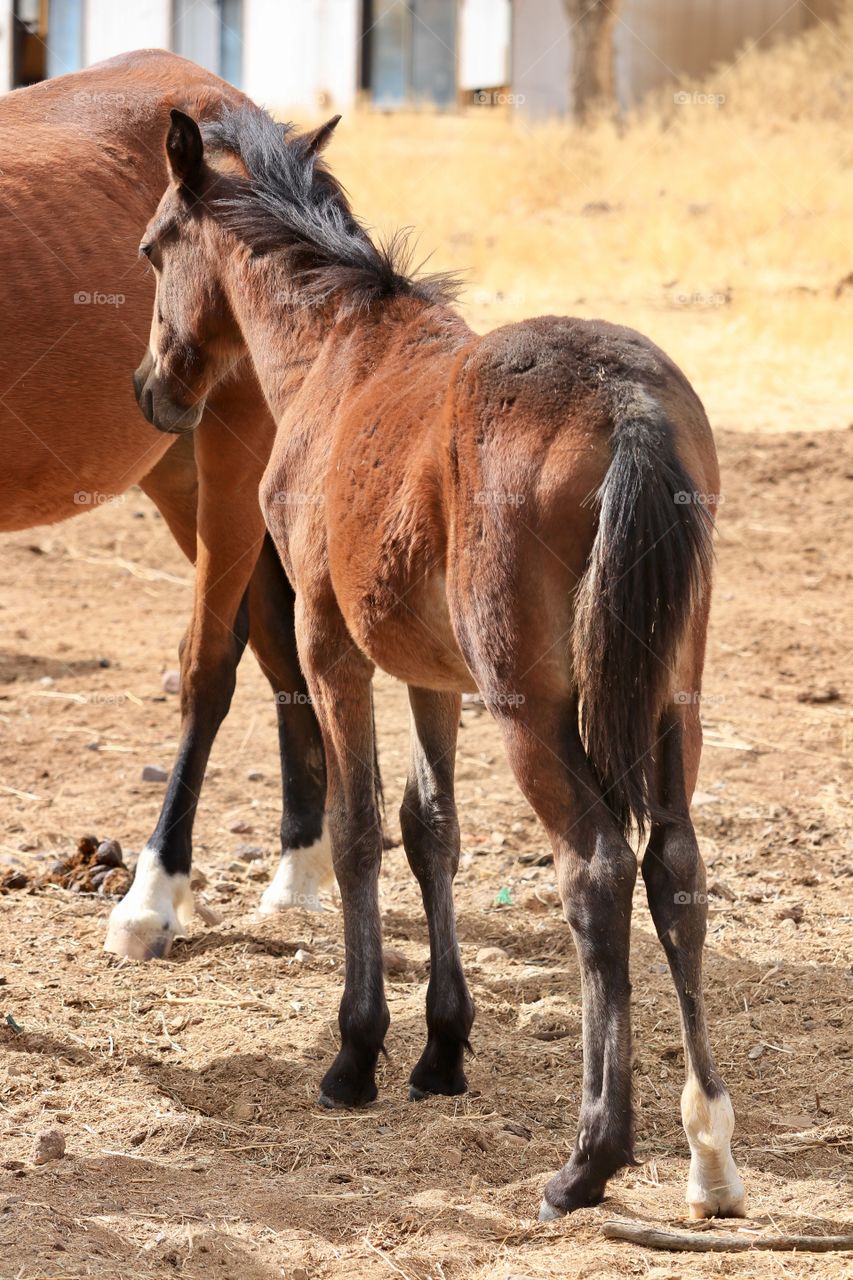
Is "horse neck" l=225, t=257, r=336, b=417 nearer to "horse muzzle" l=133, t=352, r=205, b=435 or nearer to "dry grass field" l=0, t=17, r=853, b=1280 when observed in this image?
"horse muzzle" l=133, t=352, r=205, b=435

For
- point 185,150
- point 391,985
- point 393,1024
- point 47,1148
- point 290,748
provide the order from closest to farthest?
point 47,1148 → point 185,150 → point 393,1024 → point 391,985 → point 290,748

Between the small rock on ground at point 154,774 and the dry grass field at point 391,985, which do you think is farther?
the small rock on ground at point 154,774

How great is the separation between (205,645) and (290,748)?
47 centimetres

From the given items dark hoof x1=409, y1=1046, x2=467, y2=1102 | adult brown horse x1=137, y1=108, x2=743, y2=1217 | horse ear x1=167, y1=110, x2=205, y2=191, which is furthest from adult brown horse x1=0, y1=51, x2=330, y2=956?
dark hoof x1=409, y1=1046, x2=467, y2=1102

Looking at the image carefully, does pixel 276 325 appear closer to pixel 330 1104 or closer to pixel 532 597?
pixel 532 597

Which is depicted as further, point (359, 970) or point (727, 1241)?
point (359, 970)

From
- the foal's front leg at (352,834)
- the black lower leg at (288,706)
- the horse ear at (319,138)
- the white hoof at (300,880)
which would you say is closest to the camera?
the foal's front leg at (352,834)

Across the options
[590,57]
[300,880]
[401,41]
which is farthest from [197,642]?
[401,41]

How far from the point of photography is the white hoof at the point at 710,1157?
9.15ft

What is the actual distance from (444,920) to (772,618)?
4.11 m

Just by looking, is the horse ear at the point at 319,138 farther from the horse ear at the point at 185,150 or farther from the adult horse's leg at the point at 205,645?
the adult horse's leg at the point at 205,645

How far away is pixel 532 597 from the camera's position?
2.72 m

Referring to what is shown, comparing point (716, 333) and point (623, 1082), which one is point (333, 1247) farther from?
point (716, 333)

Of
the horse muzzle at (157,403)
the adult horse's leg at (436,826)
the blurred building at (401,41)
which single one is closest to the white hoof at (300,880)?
the adult horse's leg at (436,826)
